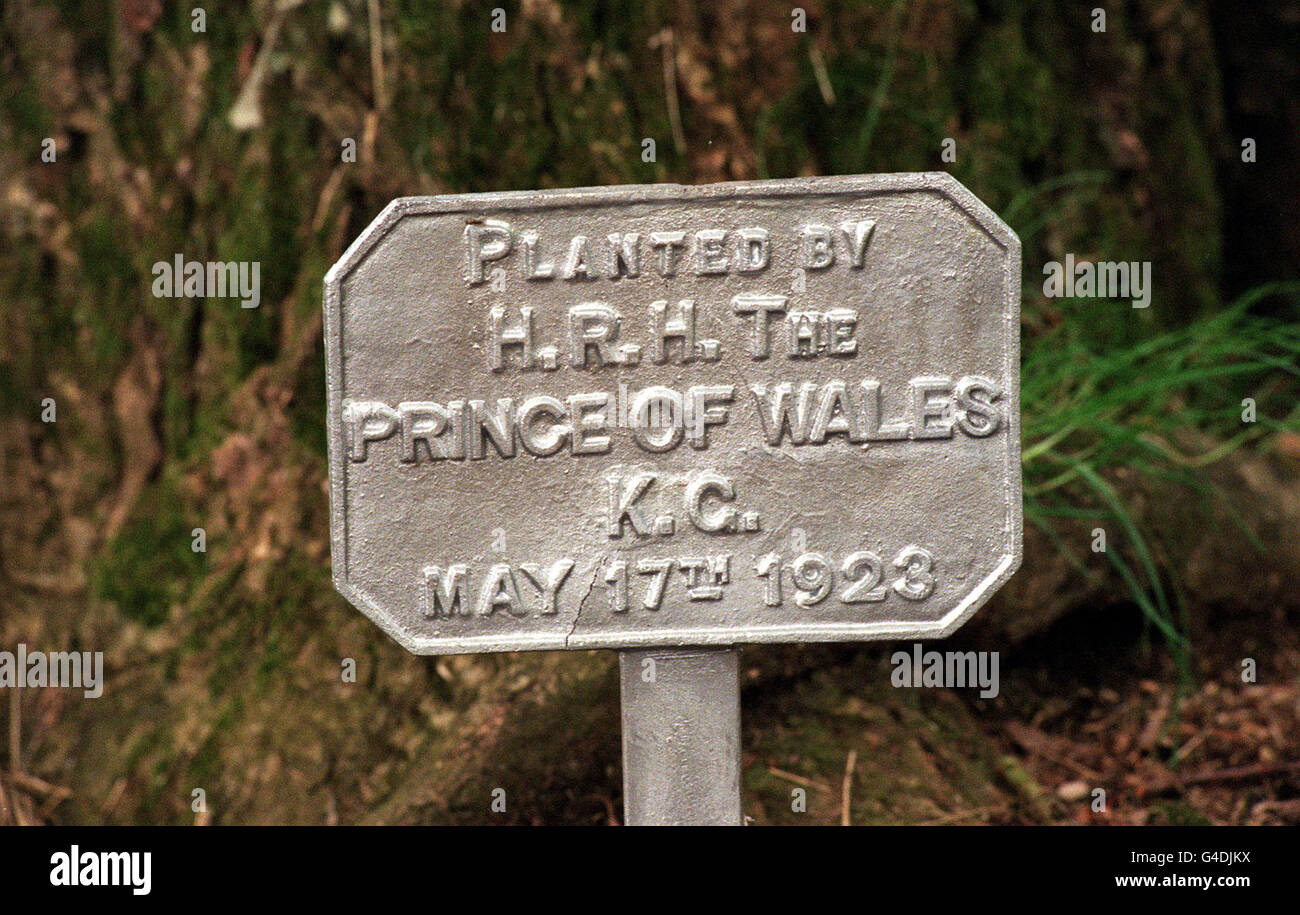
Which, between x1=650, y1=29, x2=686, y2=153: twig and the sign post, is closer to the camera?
the sign post

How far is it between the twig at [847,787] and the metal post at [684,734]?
0.59m

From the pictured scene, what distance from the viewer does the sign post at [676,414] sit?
1753mm

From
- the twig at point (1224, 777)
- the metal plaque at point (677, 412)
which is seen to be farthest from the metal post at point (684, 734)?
the twig at point (1224, 777)

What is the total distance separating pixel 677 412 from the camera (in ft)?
5.79

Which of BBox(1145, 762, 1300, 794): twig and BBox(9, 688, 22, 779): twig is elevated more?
BBox(9, 688, 22, 779): twig

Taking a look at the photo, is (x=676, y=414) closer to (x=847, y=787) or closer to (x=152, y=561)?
(x=847, y=787)

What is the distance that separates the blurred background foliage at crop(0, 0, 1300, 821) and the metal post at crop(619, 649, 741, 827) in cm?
48

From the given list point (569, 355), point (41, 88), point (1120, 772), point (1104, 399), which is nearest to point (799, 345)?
point (569, 355)

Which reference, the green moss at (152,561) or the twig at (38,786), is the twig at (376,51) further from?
the twig at (38,786)

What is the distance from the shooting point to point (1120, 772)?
264cm

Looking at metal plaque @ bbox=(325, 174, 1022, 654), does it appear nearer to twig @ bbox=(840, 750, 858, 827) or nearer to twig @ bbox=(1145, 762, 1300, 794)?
twig @ bbox=(840, 750, 858, 827)

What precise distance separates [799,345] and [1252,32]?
276cm

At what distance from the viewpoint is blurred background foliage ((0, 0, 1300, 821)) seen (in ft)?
7.91

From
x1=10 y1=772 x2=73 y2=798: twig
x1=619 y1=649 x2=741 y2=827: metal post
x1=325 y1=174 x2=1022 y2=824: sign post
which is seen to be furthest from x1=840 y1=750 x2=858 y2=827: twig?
x1=10 y1=772 x2=73 y2=798: twig
